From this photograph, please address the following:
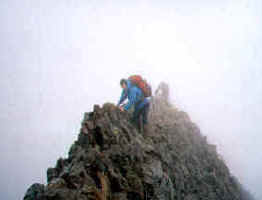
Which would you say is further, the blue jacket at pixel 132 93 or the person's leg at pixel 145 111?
the person's leg at pixel 145 111

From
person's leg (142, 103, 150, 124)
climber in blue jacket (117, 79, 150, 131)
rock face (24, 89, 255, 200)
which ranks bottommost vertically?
rock face (24, 89, 255, 200)

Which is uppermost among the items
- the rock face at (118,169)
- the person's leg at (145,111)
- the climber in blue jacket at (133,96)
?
the climber in blue jacket at (133,96)

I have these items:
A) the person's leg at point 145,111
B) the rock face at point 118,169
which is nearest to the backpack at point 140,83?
the person's leg at point 145,111

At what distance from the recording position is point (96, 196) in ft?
23.5

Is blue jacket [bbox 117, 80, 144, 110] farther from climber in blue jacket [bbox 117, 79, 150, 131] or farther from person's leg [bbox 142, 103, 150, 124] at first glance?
person's leg [bbox 142, 103, 150, 124]

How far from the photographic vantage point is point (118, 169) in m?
9.41

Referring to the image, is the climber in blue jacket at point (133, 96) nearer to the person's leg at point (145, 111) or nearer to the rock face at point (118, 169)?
the person's leg at point (145, 111)

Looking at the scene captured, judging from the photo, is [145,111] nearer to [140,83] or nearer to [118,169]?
[140,83]

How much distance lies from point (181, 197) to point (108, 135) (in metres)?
7.15

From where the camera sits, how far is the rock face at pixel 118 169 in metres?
7.58

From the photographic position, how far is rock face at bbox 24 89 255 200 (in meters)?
7.58

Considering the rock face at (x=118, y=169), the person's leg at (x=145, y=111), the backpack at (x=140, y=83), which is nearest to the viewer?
the rock face at (x=118, y=169)

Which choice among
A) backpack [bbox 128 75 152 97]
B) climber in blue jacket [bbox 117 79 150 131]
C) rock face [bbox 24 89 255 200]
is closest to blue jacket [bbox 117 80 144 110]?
climber in blue jacket [bbox 117 79 150 131]

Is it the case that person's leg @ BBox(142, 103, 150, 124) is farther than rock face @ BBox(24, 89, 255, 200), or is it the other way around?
person's leg @ BBox(142, 103, 150, 124)
